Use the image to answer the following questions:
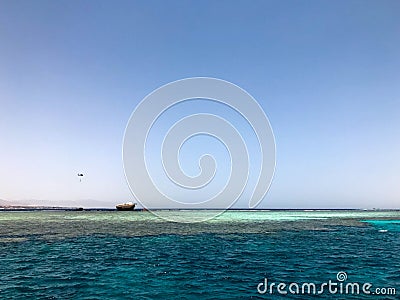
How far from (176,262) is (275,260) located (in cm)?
1059

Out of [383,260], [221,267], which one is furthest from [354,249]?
[221,267]

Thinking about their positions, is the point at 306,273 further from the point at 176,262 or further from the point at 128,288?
the point at 128,288

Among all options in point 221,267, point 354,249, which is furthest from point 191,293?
point 354,249

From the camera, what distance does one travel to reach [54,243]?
46781 mm

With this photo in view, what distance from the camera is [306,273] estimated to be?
90.6 feet

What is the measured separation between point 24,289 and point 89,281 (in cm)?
458

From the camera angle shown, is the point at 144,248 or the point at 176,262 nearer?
the point at 176,262

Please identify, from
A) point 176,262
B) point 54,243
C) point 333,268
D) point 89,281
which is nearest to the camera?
point 89,281

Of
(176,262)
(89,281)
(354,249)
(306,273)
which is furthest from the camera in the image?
(354,249)

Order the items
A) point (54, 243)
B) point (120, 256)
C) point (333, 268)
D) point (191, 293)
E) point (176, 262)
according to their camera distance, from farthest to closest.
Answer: point (54, 243) → point (120, 256) → point (176, 262) → point (333, 268) → point (191, 293)

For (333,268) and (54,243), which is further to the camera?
(54,243)

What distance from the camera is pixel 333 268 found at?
29.9m

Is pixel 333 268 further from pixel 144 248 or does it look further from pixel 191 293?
pixel 144 248

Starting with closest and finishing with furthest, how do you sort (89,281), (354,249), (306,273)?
(89,281) < (306,273) < (354,249)
